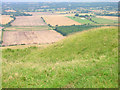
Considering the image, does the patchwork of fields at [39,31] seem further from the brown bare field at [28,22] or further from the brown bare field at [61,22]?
the brown bare field at [28,22]

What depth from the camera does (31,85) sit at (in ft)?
30.9

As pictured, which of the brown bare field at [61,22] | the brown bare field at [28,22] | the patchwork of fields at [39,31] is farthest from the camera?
the brown bare field at [28,22]

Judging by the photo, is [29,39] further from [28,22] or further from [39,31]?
[28,22]

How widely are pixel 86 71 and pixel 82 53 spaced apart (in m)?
5.27

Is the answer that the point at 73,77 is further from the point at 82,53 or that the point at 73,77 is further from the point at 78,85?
the point at 82,53

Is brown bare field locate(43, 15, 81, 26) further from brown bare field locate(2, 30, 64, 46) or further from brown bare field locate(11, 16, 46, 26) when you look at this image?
brown bare field locate(2, 30, 64, 46)

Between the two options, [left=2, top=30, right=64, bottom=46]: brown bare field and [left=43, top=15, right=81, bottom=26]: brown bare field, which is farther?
[left=43, top=15, right=81, bottom=26]: brown bare field

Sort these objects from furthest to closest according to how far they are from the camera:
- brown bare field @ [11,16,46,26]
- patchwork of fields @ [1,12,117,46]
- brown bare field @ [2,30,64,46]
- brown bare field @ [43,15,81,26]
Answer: brown bare field @ [11,16,46,26] → brown bare field @ [43,15,81,26] → patchwork of fields @ [1,12,117,46] → brown bare field @ [2,30,64,46]

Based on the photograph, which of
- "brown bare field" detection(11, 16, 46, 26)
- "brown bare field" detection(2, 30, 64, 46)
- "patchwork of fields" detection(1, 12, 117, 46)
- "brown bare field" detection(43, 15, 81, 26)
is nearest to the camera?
"brown bare field" detection(2, 30, 64, 46)

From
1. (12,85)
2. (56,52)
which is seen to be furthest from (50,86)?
(56,52)

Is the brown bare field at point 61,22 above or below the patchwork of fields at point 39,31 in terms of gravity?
above

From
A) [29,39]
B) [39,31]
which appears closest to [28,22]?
[39,31]

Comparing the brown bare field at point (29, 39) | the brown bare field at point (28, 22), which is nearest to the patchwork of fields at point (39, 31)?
the brown bare field at point (29, 39)

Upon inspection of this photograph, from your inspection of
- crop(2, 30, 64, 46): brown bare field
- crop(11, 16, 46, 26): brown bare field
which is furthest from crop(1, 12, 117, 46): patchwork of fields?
crop(11, 16, 46, 26): brown bare field
